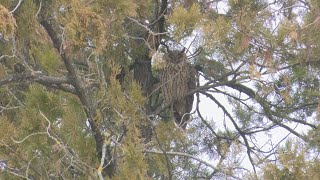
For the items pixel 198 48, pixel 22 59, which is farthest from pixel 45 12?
pixel 198 48

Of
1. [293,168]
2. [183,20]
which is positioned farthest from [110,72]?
[293,168]

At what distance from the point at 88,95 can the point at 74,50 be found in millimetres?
721

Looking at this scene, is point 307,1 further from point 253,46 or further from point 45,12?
point 45,12

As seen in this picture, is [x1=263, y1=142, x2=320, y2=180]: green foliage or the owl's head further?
the owl's head

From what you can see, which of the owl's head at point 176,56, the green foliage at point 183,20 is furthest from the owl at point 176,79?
the green foliage at point 183,20

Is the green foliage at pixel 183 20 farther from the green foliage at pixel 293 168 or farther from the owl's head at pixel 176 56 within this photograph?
the owl's head at pixel 176 56

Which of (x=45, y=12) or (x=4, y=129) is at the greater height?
(x=45, y=12)

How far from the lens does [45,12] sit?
12.0ft

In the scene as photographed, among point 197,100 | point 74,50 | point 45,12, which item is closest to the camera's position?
point 74,50

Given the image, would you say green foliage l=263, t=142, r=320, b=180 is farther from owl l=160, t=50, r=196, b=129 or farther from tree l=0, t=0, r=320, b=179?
owl l=160, t=50, r=196, b=129

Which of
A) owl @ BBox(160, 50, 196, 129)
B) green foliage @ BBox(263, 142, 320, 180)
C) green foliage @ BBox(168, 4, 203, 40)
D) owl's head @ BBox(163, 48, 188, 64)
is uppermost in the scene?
owl's head @ BBox(163, 48, 188, 64)

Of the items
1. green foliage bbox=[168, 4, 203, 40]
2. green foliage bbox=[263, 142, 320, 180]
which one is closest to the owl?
green foliage bbox=[168, 4, 203, 40]

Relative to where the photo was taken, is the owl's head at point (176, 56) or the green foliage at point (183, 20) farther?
the owl's head at point (176, 56)

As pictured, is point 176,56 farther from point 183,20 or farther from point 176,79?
point 183,20
